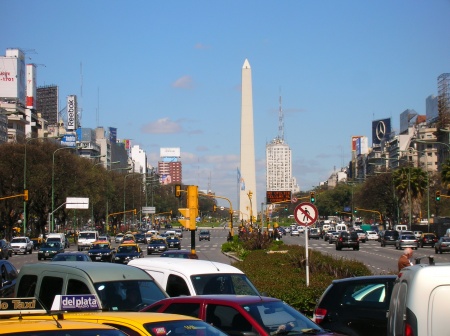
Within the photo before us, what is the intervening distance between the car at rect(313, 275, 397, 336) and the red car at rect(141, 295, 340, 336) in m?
1.62

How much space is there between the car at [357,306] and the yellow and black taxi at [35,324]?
5956mm

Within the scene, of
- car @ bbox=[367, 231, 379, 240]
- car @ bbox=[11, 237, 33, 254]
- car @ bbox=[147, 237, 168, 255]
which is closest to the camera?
car @ bbox=[147, 237, 168, 255]

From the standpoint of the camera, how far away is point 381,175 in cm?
11356

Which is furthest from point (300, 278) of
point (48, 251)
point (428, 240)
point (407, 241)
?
point (428, 240)

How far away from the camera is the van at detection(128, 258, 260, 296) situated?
13.7 meters

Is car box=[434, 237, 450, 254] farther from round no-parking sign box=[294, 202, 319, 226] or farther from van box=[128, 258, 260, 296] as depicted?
van box=[128, 258, 260, 296]

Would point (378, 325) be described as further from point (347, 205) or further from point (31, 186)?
point (347, 205)

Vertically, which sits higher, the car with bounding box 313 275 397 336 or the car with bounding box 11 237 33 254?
the car with bounding box 313 275 397 336

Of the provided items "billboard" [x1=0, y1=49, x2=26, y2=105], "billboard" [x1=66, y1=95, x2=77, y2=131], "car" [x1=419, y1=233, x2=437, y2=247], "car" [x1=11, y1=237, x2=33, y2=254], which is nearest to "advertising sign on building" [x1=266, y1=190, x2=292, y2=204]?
"car" [x1=419, y1=233, x2=437, y2=247]

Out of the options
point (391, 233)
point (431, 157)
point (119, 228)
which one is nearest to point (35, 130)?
point (119, 228)

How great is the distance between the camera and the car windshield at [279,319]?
373 inches

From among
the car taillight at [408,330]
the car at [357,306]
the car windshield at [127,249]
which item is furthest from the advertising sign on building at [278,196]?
the car taillight at [408,330]

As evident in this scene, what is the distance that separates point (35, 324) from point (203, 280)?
8.11 m

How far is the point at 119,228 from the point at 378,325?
131 m
